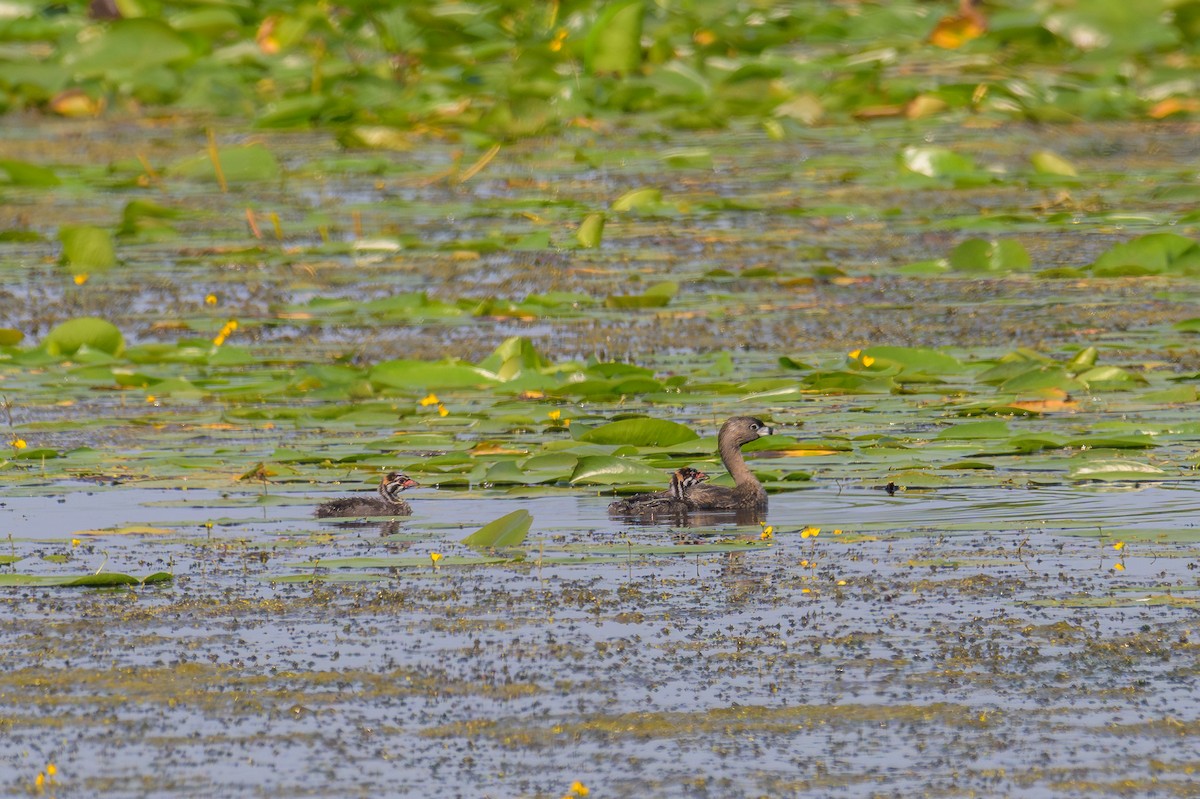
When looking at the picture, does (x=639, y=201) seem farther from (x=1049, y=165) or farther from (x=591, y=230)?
(x=1049, y=165)

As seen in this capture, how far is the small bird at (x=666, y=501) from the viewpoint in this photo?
301 inches

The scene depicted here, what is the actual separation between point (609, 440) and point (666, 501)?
0.73 metres

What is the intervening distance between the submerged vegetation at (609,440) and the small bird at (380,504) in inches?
2.5

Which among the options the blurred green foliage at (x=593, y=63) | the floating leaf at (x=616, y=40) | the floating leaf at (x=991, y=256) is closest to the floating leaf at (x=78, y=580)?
Result: the floating leaf at (x=991, y=256)

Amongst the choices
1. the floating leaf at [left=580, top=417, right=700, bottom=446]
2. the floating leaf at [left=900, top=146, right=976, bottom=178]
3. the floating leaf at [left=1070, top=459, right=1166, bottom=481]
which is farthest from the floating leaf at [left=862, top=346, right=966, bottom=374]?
the floating leaf at [left=900, top=146, right=976, bottom=178]

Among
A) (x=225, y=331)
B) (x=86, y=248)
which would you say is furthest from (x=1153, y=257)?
(x=86, y=248)

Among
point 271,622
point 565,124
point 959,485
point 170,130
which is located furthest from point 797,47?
point 271,622

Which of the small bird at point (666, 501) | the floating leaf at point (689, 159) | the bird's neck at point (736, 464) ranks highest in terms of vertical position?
the floating leaf at point (689, 159)

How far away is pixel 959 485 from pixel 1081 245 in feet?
19.4

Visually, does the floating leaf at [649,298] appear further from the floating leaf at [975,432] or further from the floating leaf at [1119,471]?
the floating leaf at [1119,471]

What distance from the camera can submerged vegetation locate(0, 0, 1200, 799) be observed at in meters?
5.27

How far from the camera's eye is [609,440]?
8.41 metres

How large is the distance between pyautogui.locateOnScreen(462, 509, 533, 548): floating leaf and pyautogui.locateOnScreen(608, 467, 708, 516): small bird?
665 millimetres

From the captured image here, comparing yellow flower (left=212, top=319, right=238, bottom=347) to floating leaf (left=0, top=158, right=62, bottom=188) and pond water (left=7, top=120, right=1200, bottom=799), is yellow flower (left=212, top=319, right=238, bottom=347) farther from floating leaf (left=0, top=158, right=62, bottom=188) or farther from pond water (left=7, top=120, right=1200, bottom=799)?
floating leaf (left=0, top=158, right=62, bottom=188)
